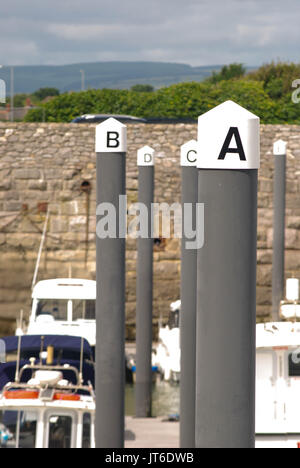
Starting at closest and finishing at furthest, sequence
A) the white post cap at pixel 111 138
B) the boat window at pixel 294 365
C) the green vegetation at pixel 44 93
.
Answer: the white post cap at pixel 111 138, the boat window at pixel 294 365, the green vegetation at pixel 44 93

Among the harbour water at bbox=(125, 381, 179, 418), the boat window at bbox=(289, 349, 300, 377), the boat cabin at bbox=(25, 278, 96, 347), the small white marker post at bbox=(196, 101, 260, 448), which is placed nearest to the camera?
the small white marker post at bbox=(196, 101, 260, 448)

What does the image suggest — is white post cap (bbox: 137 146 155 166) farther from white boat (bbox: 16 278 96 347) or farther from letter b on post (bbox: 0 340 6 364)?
letter b on post (bbox: 0 340 6 364)

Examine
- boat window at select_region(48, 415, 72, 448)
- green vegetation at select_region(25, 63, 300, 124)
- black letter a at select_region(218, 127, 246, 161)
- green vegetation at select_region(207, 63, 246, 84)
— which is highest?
green vegetation at select_region(207, 63, 246, 84)

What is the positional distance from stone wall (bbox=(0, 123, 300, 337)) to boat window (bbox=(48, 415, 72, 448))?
36.3ft

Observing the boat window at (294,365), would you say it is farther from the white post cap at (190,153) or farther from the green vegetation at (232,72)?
the green vegetation at (232,72)

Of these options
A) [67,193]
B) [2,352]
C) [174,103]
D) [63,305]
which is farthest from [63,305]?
[174,103]

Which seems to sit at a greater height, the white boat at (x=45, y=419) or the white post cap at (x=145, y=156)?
the white post cap at (x=145, y=156)

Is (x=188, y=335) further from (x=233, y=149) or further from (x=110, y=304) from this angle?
(x=233, y=149)

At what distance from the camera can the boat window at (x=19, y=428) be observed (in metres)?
7.78

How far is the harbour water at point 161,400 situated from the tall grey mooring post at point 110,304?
218 inches

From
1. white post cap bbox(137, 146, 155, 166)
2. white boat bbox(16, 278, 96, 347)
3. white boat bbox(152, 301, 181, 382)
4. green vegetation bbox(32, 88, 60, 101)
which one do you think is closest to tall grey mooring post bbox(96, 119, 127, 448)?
white post cap bbox(137, 146, 155, 166)

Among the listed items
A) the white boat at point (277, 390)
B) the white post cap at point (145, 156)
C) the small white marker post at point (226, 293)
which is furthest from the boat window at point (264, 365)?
the small white marker post at point (226, 293)

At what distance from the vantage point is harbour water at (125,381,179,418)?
12.9 metres
